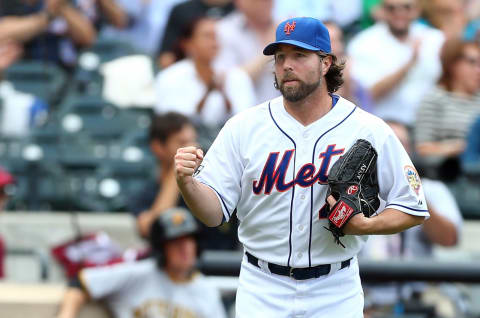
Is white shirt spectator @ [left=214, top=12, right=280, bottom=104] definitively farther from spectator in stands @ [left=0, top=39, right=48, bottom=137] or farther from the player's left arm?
the player's left arm

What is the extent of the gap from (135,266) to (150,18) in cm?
379

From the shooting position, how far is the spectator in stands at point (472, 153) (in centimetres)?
680

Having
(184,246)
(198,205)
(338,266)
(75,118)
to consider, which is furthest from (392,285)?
(75,118)

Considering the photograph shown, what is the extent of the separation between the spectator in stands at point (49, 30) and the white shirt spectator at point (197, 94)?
1.73 metres

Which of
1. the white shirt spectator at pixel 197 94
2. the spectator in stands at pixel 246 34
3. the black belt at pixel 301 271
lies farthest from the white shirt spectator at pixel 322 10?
the black belt at pixel 301 271

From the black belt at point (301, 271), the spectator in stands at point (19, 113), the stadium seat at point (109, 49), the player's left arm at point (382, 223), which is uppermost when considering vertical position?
the player's left arm at point (382, 223)

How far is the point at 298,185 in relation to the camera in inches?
152

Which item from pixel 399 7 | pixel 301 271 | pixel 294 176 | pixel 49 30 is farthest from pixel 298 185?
pixel 49 30

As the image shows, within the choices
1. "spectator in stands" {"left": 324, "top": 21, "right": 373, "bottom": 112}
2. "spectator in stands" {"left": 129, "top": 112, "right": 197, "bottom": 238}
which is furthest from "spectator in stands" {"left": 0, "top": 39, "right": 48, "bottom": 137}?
"spectator in stands" {"left": 324, "top": 21, "right": 373, "bottom": 112}

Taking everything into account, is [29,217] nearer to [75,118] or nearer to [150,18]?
[75,118]

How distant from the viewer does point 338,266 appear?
3941mm

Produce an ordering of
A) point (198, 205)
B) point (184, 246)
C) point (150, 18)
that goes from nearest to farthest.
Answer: point (198, 205) → point (184, 246) → point (150, 18)

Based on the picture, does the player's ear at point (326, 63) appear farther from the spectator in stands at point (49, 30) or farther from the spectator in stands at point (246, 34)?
the spectator in stands at point (49, 30)

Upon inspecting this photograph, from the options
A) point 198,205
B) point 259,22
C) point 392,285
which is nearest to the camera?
point 198,205
